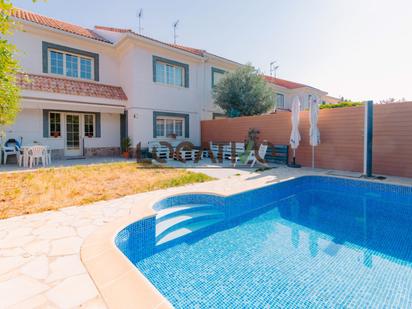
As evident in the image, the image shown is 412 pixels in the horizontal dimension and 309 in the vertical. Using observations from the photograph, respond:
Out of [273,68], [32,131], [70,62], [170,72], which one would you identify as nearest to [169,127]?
[170,72]

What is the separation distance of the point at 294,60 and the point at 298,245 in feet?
69.2

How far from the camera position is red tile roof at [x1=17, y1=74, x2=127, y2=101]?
47.8 feet

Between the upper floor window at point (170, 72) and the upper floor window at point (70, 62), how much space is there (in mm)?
4759

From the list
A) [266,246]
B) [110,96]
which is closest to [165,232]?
[266,246]

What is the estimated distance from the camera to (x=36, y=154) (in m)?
13.2

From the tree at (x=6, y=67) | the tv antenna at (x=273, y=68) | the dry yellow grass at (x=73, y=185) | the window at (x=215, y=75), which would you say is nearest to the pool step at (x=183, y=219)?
the dry yellow grass at (x=73, y=185)

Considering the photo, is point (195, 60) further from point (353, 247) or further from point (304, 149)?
point (353, 247)

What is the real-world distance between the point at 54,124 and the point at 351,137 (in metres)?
19.5

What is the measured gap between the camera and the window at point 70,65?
16.5 m

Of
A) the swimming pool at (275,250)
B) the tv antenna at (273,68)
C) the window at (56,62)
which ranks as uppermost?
the tv antenna at (273,68)

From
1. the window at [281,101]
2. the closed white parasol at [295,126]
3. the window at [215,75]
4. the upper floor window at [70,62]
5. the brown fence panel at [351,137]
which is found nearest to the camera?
the brown fence panel at [351,137]

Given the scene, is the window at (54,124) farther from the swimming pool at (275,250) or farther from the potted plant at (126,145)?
the swimming pool at (275,250)

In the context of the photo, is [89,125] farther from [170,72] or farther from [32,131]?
[170,72]

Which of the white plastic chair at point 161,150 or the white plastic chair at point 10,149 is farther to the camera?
the white plastic chair at point 161,150
